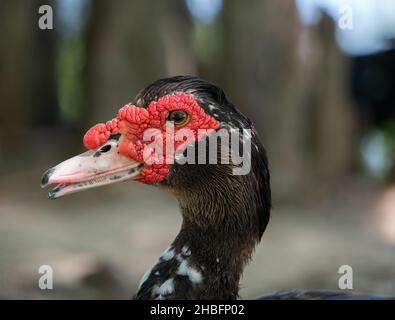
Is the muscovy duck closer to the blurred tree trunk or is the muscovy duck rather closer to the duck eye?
the duck eye

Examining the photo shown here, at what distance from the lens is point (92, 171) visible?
256 cm

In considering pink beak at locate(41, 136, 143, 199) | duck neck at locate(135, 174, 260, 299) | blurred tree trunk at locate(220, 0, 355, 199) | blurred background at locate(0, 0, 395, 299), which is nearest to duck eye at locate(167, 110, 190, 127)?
pink beak at locate(41, 136, 143, 199)

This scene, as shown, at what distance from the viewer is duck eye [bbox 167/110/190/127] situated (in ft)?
8.63

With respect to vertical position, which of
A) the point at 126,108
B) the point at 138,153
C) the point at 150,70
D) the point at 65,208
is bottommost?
the point at 65,208

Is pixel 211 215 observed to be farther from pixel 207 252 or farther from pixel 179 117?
pixel 179 117

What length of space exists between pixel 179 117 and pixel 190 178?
0.93 ft

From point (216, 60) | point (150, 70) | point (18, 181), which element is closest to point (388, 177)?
point (216, 60)

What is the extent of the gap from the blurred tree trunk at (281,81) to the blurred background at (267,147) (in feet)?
0.07

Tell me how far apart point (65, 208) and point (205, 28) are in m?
8.20

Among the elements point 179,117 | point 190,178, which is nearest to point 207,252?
point 190,178

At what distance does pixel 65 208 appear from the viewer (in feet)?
29.7

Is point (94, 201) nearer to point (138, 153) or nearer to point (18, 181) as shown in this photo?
point (18, 181)

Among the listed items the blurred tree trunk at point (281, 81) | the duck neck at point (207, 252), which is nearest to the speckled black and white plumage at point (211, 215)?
the duck neck at point (207, 252)

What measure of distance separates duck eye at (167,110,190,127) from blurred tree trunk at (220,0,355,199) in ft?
19.3
